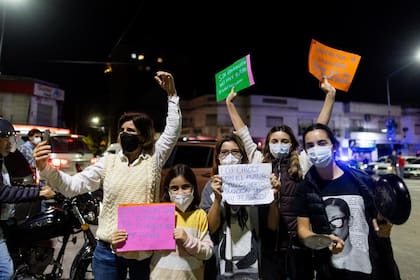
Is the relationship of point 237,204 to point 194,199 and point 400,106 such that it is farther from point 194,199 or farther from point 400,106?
point 400,106

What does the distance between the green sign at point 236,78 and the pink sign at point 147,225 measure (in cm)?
170

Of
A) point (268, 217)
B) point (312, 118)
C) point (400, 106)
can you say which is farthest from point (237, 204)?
point (400, 106)

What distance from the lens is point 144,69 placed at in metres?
39.5

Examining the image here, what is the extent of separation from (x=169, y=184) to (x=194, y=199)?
227mm

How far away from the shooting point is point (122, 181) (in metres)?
2.18

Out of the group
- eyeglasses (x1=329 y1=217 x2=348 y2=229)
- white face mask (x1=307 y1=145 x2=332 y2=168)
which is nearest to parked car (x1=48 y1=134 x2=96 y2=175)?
white face mask (x1=307 y1=145 x2=332 y2=168)

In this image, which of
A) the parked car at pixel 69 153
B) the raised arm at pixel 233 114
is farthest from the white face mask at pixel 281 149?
the parked car at pixel 69 153

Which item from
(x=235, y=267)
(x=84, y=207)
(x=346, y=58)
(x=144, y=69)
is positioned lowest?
(x=235, y=267)

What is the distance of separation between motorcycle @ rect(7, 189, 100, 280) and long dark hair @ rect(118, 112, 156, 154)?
1.49 m

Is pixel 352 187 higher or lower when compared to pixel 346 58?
lower

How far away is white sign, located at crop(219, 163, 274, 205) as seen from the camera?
227 cm

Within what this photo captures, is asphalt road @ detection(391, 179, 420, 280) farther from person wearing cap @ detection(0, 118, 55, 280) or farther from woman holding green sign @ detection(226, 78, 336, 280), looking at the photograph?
person wearing cap @ detection(0, 118, 55, 280)

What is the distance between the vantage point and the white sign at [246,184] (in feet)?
7.44

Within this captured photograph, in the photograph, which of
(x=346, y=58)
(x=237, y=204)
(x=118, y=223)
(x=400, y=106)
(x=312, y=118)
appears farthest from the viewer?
(x=400, y=106)
